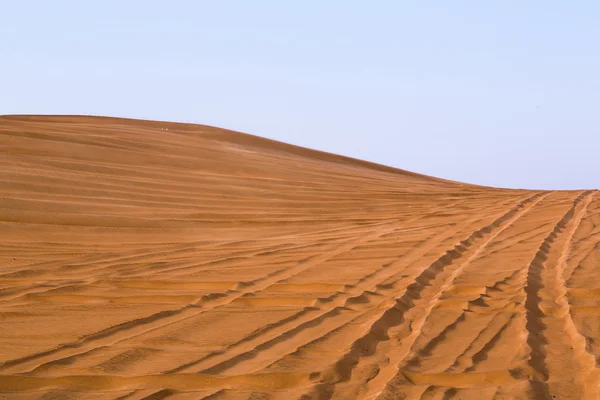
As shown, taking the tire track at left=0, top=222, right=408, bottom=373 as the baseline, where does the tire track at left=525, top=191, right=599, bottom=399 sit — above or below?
above

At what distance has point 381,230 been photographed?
9.76 meters

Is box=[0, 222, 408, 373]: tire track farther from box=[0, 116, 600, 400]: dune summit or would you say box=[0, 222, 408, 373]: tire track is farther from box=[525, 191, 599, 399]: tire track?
box=[525, 191, 599, 399]: tire track

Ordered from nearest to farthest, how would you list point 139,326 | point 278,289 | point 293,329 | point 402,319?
point 293,329 → point 139,326 → point 402,319 → point 278,289

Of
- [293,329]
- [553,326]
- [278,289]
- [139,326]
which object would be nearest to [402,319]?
[293,329]

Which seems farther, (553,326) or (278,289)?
(278,289)

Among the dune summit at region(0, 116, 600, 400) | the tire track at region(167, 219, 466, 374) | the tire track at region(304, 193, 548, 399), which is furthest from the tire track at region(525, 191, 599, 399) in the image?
the tire track at region(167, 219, 466, 374)

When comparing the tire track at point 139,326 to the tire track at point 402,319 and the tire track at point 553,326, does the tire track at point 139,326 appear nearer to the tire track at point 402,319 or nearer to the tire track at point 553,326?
the tire track at point 402,319

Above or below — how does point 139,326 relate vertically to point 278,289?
below

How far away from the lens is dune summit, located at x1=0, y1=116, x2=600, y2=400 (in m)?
4.05

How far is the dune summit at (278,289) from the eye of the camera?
405 centimetres

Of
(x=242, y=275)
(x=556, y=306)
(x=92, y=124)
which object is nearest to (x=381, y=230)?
(x=242, y=275)

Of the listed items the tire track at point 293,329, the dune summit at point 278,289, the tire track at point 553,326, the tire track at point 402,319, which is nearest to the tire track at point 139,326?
the dune summit at point 278,289

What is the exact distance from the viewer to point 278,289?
6.23 metres

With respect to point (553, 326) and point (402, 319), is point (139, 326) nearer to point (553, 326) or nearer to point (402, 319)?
point (402, 319)
